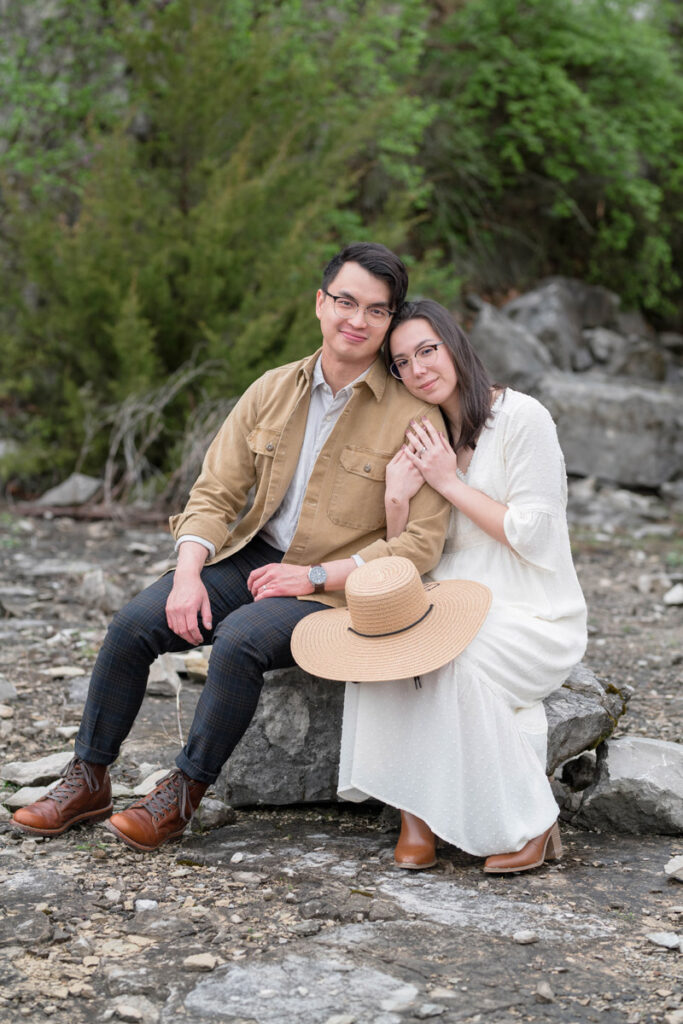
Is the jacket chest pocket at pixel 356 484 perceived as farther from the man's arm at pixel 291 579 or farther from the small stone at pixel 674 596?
the small stone at pixel 674 596

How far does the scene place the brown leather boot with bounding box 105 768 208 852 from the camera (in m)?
2.97

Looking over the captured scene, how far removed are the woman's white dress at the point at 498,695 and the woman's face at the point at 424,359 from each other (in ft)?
0.59

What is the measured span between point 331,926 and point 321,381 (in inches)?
66.4

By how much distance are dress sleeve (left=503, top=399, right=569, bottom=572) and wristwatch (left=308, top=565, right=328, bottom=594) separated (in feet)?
1.86

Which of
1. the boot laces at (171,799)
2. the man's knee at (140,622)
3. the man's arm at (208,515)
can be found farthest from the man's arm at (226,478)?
the boot laces at (171,799)

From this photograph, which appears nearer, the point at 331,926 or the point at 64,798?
the point at 331,926

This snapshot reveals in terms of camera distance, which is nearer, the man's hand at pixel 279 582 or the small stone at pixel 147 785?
the man's hand at pixel 279 582

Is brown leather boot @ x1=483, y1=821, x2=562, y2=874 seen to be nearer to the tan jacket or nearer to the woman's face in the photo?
the tan jacket

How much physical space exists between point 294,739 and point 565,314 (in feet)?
35.5

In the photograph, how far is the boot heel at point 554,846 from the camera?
302 cm

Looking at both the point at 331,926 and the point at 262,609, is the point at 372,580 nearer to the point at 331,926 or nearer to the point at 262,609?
the point at 262,609

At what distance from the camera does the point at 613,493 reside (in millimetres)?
10109

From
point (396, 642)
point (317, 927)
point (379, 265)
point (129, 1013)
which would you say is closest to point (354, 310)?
point (379, 265)

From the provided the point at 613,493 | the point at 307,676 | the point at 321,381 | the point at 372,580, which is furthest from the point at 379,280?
the point at 613,493
